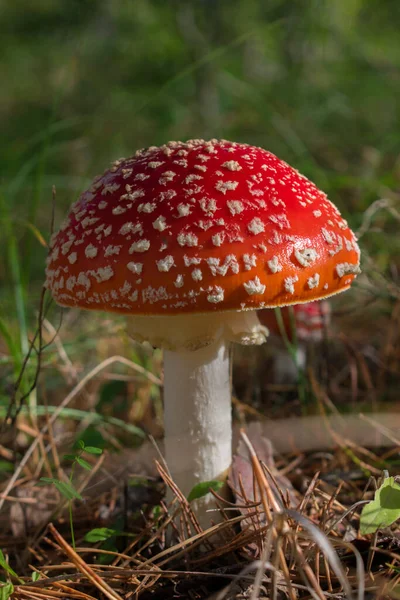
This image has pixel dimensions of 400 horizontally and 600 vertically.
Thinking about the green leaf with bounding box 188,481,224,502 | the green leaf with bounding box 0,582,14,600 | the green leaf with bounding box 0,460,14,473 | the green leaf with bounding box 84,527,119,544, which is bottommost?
the green leaf with bounding box 0,582,14,600

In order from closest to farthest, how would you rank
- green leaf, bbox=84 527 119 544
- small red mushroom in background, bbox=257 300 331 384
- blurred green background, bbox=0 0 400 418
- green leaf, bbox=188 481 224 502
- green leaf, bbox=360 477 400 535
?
green leaf, bbox=360 477 400 535
green leaf, bbox=84 527 119 544
green leaf, bbox=188 481 224 502
small red mushroom in background, bbox=257 300 331 384
blurred green background, bbox=0 0 400 418

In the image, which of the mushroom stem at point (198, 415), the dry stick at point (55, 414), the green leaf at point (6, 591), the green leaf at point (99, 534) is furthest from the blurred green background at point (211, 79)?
the green leaf at point (6, 591)

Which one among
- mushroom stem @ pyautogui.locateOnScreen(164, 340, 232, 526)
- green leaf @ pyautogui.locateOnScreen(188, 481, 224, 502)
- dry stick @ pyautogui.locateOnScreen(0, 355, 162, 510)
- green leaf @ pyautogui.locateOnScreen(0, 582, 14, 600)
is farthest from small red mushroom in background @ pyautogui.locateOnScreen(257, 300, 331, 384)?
green leaf @ pyautogui.locateOnScreen(0, 582, 14, 600)

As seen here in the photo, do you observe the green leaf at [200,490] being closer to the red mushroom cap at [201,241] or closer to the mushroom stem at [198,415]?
the mushroom stem at [198,415]

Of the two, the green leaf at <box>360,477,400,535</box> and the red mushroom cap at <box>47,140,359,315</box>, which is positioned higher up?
the red mushroom cap at <box>47,140,359,315</box>

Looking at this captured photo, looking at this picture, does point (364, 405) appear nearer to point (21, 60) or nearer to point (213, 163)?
point (213, 163)

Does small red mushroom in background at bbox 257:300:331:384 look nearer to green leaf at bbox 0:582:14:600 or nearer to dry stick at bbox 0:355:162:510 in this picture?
dry stick at bbox 0:355:162:510

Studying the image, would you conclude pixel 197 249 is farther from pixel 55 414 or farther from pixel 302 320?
pixel 302 320
